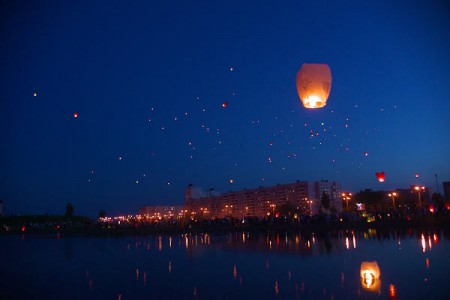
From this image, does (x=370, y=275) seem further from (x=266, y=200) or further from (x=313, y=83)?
(x=266, y=200)

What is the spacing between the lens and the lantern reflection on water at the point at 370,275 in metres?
6.26

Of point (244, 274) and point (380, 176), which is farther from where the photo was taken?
point (380, 176)

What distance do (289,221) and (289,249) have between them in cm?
1093

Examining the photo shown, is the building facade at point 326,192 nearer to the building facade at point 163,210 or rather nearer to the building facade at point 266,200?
the building facade at point 266,200

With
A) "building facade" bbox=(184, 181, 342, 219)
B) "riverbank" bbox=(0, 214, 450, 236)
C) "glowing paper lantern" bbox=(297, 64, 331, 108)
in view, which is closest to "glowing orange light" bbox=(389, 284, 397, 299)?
"glowing paper lantern" bbox=(297, 64, 331, 108)

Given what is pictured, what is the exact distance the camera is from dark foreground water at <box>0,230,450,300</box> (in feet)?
20.4

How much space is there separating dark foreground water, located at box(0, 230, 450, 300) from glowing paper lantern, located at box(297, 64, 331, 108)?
9.96 feet

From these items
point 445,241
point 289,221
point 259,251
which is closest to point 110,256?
point 259,251

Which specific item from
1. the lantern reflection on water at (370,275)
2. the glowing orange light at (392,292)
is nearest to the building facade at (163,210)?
the lantern reflection on water at (370,275)

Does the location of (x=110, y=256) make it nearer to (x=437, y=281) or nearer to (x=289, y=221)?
(x=437, y=281)

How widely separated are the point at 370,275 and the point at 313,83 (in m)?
3.37

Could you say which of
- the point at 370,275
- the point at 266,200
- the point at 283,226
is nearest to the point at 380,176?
the point at 283,226

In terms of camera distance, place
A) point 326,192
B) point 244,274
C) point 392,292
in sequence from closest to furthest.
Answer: point 392,292 < point 244,274 < point 326,192

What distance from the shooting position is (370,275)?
7.11 metres
